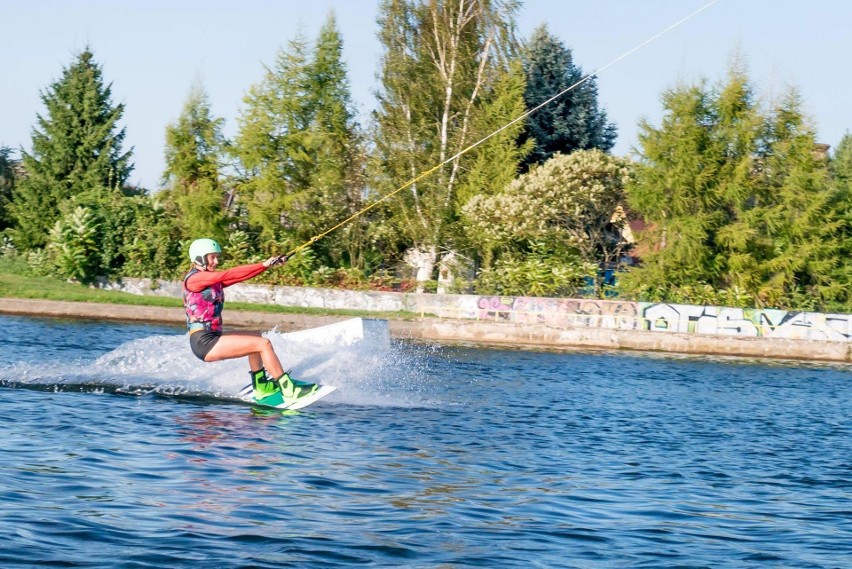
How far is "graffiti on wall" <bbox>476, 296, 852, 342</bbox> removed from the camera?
117 ft

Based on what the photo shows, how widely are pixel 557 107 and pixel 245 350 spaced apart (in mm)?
38605

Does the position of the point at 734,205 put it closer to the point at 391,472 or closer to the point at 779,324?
the point at 779,324

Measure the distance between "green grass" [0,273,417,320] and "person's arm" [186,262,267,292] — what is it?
884 inches

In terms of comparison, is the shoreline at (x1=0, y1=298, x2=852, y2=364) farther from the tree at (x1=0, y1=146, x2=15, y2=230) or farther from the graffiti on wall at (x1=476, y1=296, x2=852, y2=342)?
the tree at (x1=0, y1=146, x2=15, y2=230)

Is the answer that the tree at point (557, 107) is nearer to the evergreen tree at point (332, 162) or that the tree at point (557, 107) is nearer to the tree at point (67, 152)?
the evergreen tree at point (332, 162)

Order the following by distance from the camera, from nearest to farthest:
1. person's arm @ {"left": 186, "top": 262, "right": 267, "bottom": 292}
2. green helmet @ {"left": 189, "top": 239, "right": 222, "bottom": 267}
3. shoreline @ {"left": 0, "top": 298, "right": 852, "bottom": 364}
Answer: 1. person's arm @ {"left": 186, "top": 262, "right": 267, "bottom": 292}
2. green helmet @ {"left": 189, "top": 239, "right": 222, "bottom": 267}
3. shoreline @ {"left": 0, "top": 298, "right": 852, "bottom": 364}

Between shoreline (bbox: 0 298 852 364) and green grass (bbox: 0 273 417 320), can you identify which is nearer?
shoreline (bbox: 0 298 852 364)

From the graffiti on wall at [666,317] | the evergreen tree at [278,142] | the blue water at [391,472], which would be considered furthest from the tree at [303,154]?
the blue water at [391,472]

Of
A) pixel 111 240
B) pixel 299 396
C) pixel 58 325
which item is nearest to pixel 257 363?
pixel 299 396

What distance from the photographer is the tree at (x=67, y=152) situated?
4681 cm

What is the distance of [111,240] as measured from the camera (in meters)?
42.0

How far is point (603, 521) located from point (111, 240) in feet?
118

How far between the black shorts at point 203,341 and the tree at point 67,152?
116 feet

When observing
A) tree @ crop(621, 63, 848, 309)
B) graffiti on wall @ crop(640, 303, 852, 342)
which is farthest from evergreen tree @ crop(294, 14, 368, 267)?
graffiti on wall @ crop(640, 303, 852, 342)
